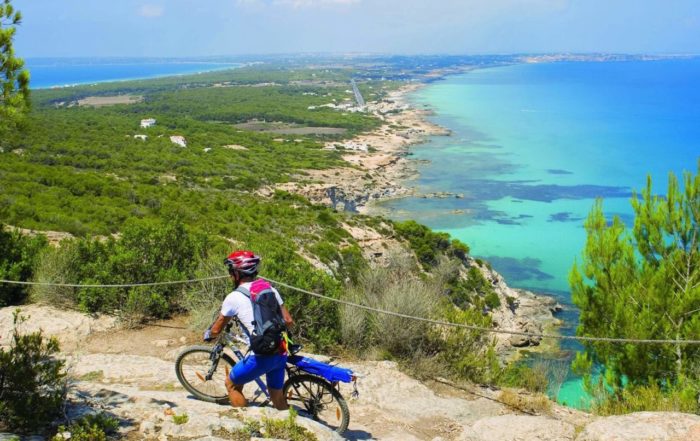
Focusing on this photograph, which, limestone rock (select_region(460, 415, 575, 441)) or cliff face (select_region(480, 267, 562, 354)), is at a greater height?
limestone rock (select_region(460, 415, 575, 441))

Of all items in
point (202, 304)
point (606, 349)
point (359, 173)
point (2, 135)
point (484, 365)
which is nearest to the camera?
point (2, 135)

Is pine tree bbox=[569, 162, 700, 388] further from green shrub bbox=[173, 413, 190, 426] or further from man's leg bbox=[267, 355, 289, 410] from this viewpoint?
green shrub bbox=[173, 413, 190, 426]

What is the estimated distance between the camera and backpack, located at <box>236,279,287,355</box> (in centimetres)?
376

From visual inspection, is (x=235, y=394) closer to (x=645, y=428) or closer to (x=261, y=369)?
(x=261, y=369)

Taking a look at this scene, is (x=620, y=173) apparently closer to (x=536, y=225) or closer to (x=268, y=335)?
(x=536, y=225)

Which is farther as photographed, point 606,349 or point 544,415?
point 606,349

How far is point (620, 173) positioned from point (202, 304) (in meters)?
55.8

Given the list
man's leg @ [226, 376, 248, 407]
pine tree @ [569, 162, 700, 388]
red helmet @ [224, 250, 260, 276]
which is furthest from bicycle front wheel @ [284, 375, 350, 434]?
pine tree @ [569, 162, 700, 388]

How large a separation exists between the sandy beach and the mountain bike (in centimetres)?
3550

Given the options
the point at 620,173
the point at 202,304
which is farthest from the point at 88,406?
the point at 620,173

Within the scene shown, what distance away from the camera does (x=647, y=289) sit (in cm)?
772

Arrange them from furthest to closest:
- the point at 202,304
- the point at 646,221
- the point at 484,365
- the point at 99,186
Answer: the point at 99,186 → the point at 646,221 → the point at 202,304 → the point at 484,365

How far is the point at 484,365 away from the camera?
634cm

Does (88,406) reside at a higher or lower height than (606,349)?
higher
